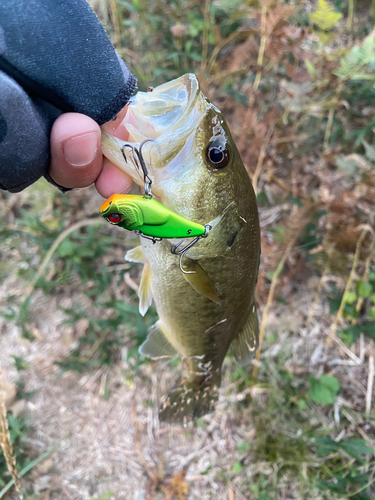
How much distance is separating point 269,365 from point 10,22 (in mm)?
2711

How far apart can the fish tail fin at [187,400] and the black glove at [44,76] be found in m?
1.52

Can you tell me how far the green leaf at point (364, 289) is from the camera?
Answer: 8.17 ft

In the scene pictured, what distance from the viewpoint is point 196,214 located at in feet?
4.18

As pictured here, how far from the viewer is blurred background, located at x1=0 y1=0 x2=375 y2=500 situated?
95.0 inches

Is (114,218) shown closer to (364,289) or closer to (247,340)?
(247,340)

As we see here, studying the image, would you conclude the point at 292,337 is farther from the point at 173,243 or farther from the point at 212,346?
the point at 173,243

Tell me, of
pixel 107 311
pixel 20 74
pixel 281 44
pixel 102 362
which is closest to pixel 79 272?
pixel 107 311

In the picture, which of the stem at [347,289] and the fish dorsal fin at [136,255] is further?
the stem at [347,289]

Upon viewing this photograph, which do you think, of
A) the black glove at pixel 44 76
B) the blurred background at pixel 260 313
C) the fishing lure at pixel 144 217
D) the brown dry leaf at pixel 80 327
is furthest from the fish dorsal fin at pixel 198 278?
the brown dry leaf at pixel 80 327

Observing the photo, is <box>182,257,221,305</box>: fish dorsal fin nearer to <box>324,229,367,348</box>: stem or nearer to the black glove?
the black glove

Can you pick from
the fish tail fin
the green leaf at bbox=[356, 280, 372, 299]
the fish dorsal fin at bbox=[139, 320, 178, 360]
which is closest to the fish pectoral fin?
the fish dorsal fin at bbox=[139, 320, 178, 360]

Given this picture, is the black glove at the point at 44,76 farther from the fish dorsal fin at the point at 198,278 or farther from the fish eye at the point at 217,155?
the fish dorsal fin at the point at 198,278

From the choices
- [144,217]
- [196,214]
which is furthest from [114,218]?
[196,214]

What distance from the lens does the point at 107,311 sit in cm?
299
